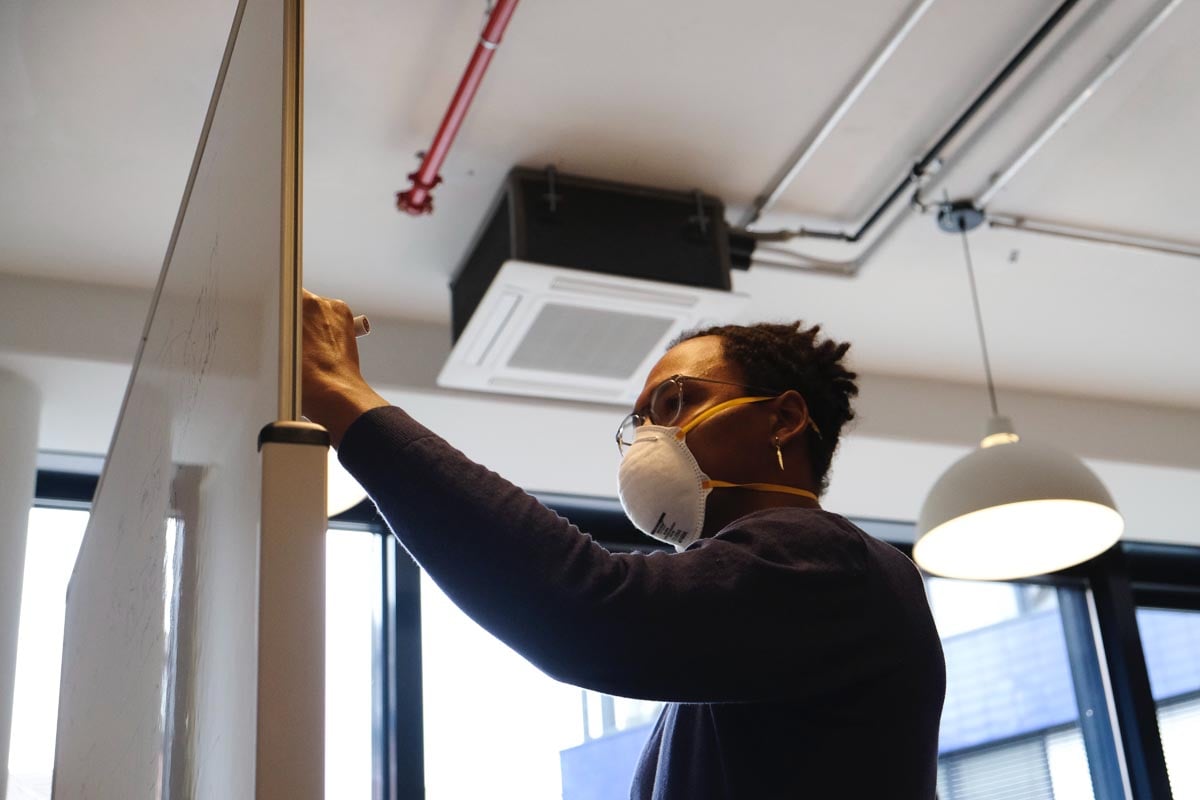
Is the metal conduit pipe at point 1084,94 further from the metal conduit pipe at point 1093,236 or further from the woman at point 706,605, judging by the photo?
the woman at point 706,605

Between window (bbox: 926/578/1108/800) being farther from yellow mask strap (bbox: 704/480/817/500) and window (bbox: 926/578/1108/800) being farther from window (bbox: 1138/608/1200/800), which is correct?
yellow mask strap (bbox: 704/480/817/500)

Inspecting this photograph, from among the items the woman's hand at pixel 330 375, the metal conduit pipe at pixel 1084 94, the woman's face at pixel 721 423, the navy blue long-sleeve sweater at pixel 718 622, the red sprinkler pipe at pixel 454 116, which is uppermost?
the metal conduit pipe at pixel 1084 94

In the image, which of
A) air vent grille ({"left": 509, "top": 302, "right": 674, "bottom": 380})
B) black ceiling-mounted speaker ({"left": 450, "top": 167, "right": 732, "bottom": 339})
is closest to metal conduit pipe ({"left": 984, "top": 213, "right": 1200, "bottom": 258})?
black ceiling-mounted speaker ({"left": 450, "top": 167, "right": 732, "bottom": 339})

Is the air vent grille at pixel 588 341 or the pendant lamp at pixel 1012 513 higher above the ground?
the air vent grille at pixel 588 341

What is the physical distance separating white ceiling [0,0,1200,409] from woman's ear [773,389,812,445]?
1250mm

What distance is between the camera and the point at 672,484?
1.26m

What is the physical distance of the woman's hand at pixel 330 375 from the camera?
0.95 metres

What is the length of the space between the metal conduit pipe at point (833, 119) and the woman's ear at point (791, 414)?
1.29 meters

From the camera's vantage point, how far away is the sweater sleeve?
3.02 feet

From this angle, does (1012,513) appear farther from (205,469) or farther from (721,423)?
(205,469)

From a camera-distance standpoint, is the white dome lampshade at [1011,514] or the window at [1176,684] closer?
the white dome lampshade at [1011,514]

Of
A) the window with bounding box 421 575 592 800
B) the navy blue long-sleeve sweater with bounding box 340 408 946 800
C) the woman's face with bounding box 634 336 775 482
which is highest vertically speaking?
the window with bounding box 421 575 592 800

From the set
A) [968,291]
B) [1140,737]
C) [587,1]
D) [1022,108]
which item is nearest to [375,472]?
[587,1]

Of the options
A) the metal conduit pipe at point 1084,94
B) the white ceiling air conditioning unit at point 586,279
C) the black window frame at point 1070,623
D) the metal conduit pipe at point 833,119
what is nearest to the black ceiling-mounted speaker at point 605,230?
the white ceiling air conditioning unit at point 586,279
